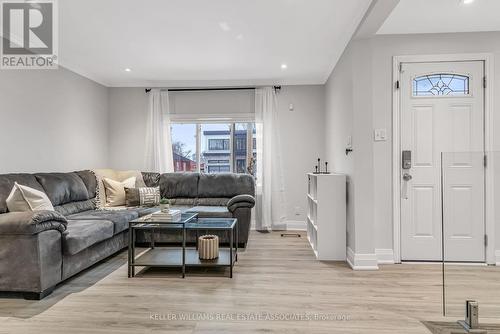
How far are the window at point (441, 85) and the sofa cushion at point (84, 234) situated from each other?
359cm

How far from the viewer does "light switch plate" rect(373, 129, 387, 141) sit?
333 cm

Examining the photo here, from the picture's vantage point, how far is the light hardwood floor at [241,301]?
2059 millimetres

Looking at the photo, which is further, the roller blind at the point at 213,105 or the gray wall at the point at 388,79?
the roller blind at the point at 213,105

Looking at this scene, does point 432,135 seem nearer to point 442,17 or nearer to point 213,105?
point 442,17

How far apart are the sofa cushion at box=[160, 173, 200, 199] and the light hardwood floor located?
5.21 feet

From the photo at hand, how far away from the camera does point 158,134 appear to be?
17.3 ft

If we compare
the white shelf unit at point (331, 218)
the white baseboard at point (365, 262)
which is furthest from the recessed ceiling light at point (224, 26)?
the white baseboard at point (365, 262)

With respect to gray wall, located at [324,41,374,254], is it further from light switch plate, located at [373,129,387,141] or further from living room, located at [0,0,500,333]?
light switch plate, located at [373,129,387,141]

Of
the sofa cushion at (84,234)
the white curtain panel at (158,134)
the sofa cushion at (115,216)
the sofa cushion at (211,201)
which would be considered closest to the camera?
the sofa cushion at (84,234)

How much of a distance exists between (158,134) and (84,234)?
8.96ft

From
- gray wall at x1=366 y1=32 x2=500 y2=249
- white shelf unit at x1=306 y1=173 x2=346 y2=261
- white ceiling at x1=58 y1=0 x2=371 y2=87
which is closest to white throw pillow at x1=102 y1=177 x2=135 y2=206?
white ceiling at x1=58 y1=0 x2=371 y2=87

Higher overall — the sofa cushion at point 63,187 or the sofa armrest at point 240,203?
the sofa cushion at point 63,187

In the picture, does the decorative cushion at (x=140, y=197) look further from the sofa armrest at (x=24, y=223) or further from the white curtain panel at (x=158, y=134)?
the sofa armrest at (x=24, y=223)

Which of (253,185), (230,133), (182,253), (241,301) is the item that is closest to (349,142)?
(253,185)
